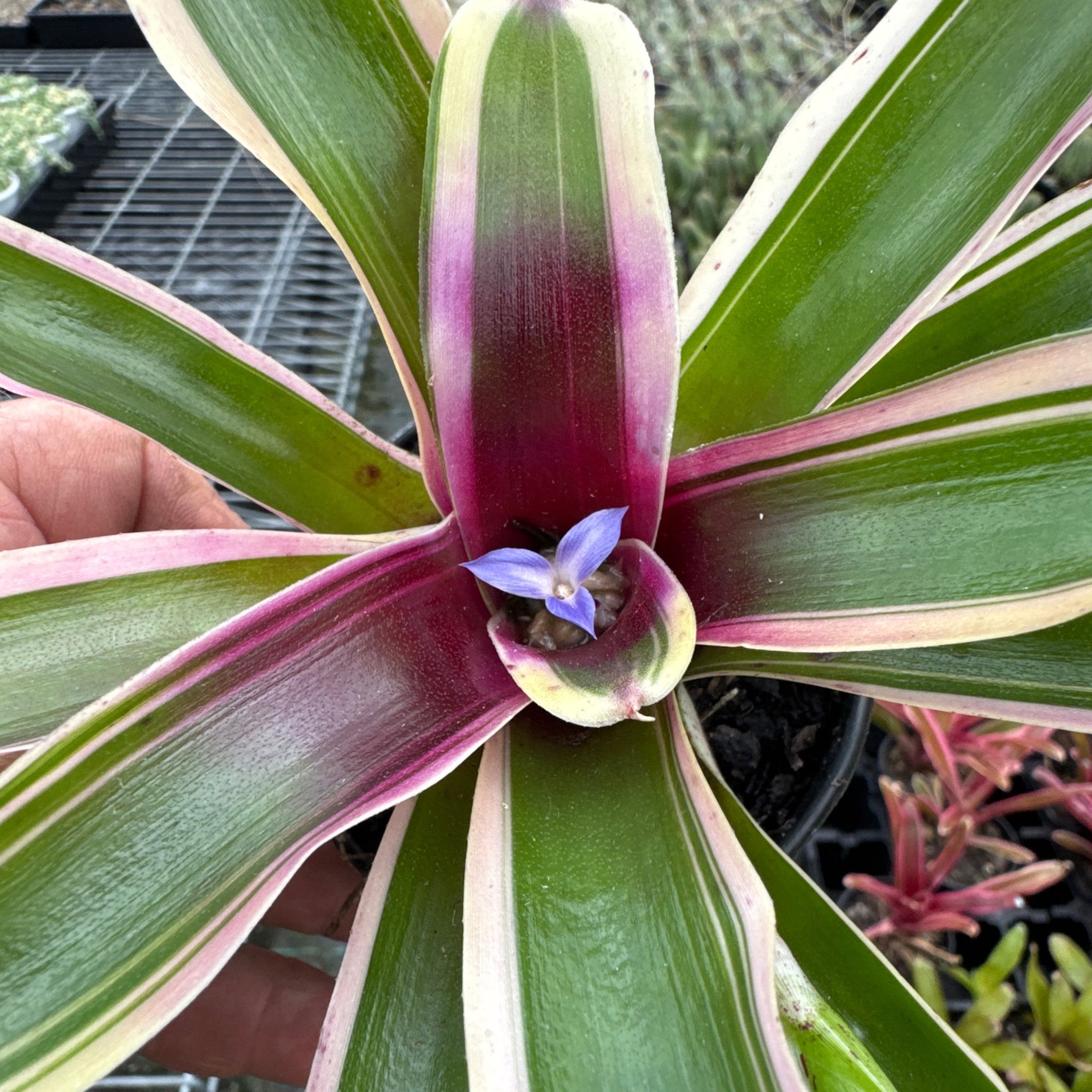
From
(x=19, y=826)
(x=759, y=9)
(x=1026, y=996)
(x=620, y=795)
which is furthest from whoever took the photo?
(x=759, y=9)

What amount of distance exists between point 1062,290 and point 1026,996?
2.28 feet

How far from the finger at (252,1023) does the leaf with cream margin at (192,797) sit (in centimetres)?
36

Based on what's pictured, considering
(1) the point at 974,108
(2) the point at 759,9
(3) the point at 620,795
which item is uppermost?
(2) the point at 759,9

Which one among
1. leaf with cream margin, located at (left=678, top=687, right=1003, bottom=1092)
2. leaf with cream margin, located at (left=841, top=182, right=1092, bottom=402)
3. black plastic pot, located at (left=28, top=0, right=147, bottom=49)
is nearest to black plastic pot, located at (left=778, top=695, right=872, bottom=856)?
leaf with cream margin, located at (left=678, top=687, right=1003, bottom=1092)

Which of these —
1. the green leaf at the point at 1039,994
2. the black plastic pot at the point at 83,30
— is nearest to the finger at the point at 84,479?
the green leaf at the point at 1039,994

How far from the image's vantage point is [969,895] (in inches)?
31.1

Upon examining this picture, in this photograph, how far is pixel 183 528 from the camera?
0.60 meters

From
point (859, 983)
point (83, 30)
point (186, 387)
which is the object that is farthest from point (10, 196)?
point (859, 983)

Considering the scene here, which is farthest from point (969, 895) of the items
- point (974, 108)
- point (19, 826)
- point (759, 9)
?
point (759, 9)

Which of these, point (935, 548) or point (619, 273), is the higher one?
point (619, 273)

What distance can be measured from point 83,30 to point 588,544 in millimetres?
1995

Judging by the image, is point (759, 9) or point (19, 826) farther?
point (759, 9)

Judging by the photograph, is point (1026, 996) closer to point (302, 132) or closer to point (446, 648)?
point (446, 648)

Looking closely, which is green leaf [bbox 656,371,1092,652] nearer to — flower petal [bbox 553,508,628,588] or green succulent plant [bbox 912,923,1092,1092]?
flower petal [bbox 553,508,628,588]
